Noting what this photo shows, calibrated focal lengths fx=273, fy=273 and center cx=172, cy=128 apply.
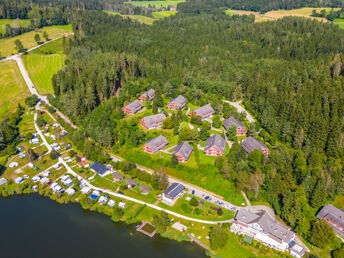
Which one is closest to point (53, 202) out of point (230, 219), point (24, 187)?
point (24, 187)

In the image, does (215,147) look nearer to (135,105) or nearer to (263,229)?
(263,229)

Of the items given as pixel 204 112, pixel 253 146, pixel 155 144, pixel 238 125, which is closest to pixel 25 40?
pixel 204 112

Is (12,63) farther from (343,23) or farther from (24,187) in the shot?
(343,23)

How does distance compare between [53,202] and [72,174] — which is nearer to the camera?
[53,202]

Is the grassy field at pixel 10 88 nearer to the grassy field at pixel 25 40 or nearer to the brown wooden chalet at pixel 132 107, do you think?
the grassy field at pixel 25 40

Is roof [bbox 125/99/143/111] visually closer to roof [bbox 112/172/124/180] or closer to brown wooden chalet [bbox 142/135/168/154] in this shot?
brown wooden chalet [bbox 142/135/168/154]

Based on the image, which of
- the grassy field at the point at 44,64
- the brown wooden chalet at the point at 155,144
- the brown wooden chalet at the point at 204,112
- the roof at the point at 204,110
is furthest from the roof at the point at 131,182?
the grassy field at the point at 44,64
